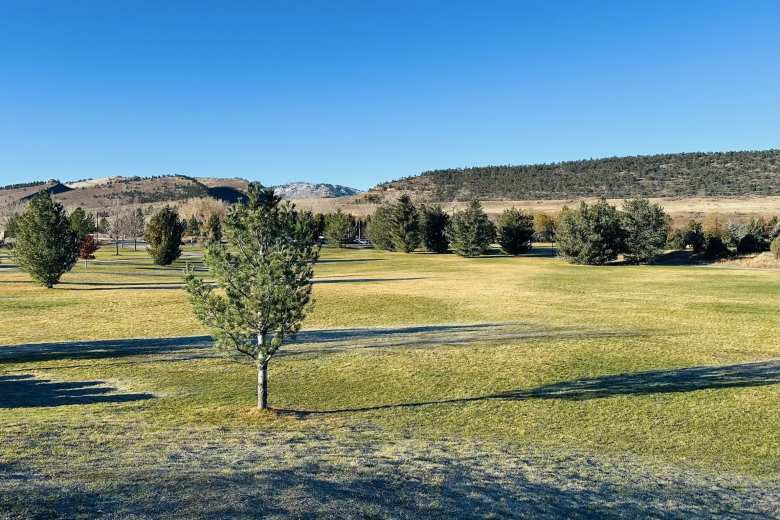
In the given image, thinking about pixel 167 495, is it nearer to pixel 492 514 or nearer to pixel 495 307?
pixel 492 514

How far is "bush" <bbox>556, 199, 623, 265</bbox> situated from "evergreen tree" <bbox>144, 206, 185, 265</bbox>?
2123 inches

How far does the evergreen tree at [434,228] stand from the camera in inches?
4274

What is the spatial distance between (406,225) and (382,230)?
9.32 metres

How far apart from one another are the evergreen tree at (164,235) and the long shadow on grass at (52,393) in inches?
2184

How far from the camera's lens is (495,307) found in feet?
122

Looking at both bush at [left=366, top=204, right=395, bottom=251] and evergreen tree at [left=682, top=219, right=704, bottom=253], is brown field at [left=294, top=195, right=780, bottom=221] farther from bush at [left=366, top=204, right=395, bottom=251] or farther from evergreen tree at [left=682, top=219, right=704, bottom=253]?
evergreen tree at [left=682, top=219, right=704, bottom=253]

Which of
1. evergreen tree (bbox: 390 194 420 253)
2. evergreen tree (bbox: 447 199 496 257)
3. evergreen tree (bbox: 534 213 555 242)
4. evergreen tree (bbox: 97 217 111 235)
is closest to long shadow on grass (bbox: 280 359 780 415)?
evergreen tree (bbox: 447 199 496 257)

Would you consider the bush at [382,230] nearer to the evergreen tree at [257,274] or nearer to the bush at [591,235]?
the bush at [591,235]

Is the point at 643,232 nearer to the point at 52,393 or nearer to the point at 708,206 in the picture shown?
the point at 52,393

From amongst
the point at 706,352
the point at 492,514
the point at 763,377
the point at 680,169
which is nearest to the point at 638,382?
the point at 763,377

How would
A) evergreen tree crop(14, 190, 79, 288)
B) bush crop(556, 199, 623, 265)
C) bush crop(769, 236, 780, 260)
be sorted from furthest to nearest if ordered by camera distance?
1. bush crop(556, 199, 623, 265)
2. bush crop(769, 236, 780, 260)
3. evergreen tree crop(14, 190, 79, 288)

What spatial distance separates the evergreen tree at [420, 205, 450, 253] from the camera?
4274 inches

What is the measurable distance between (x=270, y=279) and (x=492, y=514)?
896 centimetres

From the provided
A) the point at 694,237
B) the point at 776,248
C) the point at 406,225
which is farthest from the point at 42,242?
the point at 694,237
